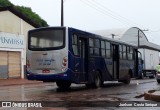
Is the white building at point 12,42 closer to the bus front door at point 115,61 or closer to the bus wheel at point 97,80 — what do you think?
the bus front door at point 115,61

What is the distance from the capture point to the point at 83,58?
2005 cm

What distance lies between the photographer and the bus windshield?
18.5 metres

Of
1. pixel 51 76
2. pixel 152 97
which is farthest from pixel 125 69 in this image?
pixel 152 97

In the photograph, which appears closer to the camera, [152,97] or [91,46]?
[152,97]

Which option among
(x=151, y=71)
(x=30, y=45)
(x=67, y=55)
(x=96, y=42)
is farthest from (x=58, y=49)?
(x=151, y=71)

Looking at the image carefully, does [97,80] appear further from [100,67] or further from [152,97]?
[152,97]

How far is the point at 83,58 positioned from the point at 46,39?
89.9 inches

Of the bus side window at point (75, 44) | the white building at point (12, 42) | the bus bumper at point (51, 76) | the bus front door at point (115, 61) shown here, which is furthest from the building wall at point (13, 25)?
the bus side window at point (75, 44)

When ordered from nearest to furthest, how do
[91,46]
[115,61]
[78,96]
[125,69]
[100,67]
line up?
[78,96] → [91,46] → [100,67] → [115,61] → [125,69]

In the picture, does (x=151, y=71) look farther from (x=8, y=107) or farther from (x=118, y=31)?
(x=8, y=107)

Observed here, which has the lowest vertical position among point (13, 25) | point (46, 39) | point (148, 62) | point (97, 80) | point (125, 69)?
point (97, 80)

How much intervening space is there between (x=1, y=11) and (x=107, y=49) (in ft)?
53.7

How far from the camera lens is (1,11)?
3672cm

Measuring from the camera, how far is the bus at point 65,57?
1831 centimetres
